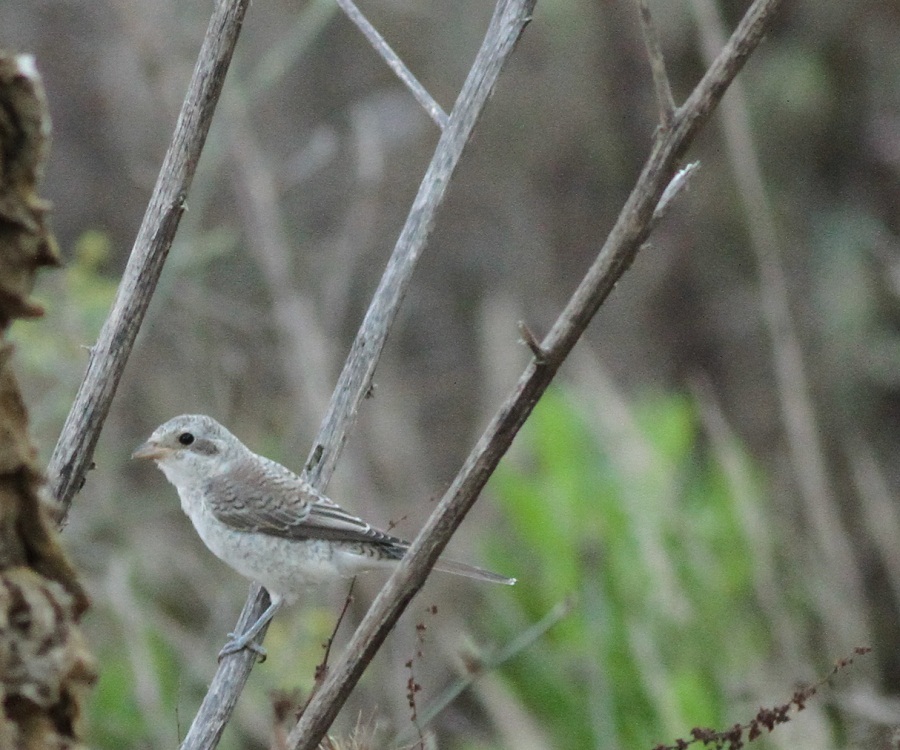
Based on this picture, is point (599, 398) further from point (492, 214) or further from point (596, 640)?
point (492, 214)

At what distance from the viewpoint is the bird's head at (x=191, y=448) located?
4.12m

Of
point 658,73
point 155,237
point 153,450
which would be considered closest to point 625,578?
point 153,450

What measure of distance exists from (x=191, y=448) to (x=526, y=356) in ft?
13.1

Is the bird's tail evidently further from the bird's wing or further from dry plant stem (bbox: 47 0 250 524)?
dry plant stem (bbox: 47 0 250 524)

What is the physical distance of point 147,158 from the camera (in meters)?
8.52

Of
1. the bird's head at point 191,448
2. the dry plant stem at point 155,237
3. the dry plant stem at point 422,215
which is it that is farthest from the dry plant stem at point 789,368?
the dry plant stem at point 155,237

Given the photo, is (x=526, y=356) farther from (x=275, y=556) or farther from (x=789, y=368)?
(x=275, y=556)

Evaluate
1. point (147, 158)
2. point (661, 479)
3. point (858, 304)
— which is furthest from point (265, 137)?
point (661, 479)

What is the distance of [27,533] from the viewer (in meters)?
1.43

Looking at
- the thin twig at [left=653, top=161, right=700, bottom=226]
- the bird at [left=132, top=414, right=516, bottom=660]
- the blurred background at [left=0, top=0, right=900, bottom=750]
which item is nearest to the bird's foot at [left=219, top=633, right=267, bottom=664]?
the blurred background at [left=0, top=0, right=900, bottom=750]

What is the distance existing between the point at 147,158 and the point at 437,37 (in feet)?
9.16

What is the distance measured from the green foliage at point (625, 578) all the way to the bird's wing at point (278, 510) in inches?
63.7

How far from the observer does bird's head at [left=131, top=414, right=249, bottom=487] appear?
412 centimetres

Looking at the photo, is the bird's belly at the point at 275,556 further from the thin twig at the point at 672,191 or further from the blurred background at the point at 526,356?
the thin twig at the point at 672,191
